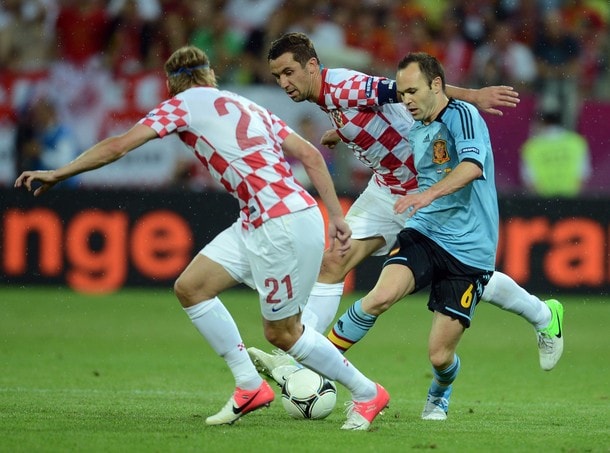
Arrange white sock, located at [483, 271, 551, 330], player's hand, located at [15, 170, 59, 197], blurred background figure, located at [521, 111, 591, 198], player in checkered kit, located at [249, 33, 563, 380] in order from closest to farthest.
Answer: player's hand, located at [15, 170, 59, 197] < player in checkered kit, located at [249, 33, 563, 380] < white sock, located at [483, 271, 551, 330] < blurred background figure, located at [521, 111, 591, 198]

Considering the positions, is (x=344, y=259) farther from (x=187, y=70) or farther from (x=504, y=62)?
(x=504, y=62)

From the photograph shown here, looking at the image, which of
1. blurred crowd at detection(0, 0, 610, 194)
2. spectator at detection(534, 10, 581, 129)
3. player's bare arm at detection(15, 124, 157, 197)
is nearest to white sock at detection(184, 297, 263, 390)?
player's bare arm at detection(15, 124, 157, 197)

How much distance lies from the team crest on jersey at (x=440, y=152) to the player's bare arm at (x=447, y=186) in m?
0.37

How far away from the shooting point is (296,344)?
268 inches

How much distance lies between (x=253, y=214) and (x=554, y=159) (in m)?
9.35

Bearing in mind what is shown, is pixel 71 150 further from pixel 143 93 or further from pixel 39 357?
pixel 39 357

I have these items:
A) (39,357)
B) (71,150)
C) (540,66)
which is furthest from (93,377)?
(540,66)

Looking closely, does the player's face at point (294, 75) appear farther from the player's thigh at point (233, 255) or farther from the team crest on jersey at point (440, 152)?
the player's thigh at point (233, 255)

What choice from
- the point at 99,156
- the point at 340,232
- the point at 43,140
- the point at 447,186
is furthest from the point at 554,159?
the point at 99,156

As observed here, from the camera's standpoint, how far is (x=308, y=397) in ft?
24.2

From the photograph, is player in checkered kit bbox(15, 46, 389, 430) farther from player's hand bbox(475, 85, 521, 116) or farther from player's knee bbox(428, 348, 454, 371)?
player's hand bbox(475, 85, 521, 116)

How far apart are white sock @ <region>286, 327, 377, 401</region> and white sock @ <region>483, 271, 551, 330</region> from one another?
1.49 meters

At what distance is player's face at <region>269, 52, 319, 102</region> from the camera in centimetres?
752

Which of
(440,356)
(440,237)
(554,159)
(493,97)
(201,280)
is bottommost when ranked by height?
(554,159)
